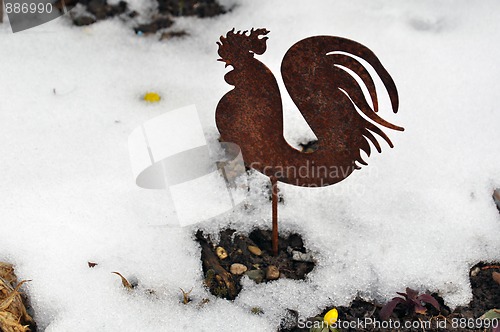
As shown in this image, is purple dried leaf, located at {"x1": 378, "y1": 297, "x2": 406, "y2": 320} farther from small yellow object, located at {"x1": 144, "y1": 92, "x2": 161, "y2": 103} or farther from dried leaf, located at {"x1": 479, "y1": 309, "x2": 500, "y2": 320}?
small yellow object, located at {"x1": 144, "y1": 92, "x2": 161, "y2": 103}

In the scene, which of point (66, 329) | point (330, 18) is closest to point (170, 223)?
point (66, 329)

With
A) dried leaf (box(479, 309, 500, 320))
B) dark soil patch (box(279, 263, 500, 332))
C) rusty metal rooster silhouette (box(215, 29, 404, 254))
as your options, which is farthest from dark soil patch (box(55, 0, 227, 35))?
dried leaf (box(479, 309, 500, 320))

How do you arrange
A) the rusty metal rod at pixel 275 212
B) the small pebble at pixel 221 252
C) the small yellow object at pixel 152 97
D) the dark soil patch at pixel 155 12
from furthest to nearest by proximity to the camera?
the dark soil patch at pixel 155 12 → the small yellow object at pixel 152 97 → the small pebble at pixel 221 252 → the rusty metal rod at pixel 275 212

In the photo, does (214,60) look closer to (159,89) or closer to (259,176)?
(159,89)

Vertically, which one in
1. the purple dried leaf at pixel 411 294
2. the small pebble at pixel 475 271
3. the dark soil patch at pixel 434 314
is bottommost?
the dark soil patch at pixel 434 314

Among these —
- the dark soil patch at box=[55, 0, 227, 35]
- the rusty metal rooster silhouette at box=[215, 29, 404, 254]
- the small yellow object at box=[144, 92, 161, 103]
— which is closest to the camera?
the rusty metal rooster silhouette at box=[215, 29, 404, 254]

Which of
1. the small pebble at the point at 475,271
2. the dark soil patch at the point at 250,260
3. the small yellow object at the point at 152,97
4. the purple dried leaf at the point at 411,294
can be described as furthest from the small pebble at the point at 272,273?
the small yellow object at the point at 152,97

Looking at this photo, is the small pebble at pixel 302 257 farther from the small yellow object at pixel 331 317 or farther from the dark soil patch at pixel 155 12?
the dark soil patch at pixel 155 12
